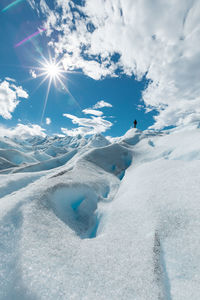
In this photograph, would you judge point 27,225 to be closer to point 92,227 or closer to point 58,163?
point 92,227

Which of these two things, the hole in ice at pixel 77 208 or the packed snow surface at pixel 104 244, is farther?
the hole in ice at pixel 77 208

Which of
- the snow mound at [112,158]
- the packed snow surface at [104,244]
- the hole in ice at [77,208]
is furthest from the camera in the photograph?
the snow mound at [112,158]

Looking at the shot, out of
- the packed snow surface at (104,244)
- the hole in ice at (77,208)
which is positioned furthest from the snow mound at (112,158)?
the packed snow surface at (104,244)

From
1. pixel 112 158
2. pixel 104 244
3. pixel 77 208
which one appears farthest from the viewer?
pixel 112 158

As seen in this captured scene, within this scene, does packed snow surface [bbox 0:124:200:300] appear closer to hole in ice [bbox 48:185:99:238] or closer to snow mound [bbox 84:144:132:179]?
hole in ice [bbox 48:185:99:238]

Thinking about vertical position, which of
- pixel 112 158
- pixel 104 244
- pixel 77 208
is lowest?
pixel 104 244

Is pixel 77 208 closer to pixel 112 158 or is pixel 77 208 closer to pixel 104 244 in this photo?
pixel 104 244

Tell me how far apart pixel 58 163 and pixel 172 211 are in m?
20.1

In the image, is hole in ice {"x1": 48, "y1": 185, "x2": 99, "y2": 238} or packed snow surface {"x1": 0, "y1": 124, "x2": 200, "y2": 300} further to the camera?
hole in ice {"x1": 48, "y1": 185, "x2": 99, "y2": 238}

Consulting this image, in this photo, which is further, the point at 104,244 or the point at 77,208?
the point at 77,208

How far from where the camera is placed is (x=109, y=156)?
12.2 metres

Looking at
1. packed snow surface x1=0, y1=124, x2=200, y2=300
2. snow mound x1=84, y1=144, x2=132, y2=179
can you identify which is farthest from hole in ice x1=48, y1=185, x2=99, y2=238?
snow mound x1=84, y1=144, x2=132, y2=179

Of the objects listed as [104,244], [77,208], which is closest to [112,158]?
[77,208]

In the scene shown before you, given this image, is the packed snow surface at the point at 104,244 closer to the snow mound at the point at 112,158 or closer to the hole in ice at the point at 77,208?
the hole in ice at the point at 77,208
